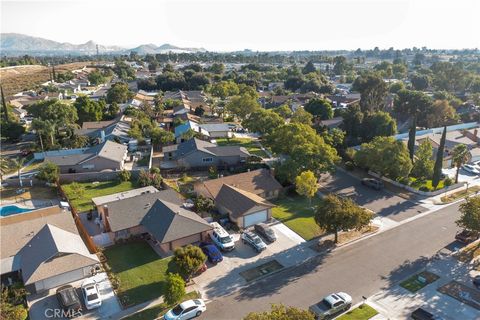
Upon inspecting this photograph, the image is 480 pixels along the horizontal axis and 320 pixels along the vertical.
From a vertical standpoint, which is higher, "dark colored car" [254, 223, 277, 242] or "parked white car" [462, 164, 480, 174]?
"parked white car" [462, 164, 480, 174]

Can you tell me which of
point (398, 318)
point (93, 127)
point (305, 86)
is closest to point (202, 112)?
point (93, 127)

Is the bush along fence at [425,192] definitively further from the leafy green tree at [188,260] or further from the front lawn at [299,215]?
the leafy green tree at [188,260]

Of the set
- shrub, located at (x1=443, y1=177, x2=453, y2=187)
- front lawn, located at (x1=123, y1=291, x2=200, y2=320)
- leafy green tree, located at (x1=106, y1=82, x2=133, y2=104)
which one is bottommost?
front lawn, located at (x1=123, y1=291, x2=200, y2=320)

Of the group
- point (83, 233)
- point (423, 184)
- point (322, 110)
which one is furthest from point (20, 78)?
point (423, 184)

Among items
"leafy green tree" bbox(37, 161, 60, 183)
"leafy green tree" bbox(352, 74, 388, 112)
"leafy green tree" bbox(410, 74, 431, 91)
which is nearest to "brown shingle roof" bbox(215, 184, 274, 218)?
"leafy green tree" bbox(37, 161, 60, 183)

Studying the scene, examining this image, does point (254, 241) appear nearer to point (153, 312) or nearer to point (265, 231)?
point (265, 231)

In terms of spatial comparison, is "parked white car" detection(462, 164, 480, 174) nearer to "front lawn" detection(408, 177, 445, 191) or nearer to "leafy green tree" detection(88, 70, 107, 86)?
"front lawn" detection(408, 177, 445, 191)

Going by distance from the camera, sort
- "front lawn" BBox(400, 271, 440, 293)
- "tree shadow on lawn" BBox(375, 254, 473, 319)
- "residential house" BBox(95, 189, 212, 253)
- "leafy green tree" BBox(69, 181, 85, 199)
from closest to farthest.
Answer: "tree shadow on lawn" BBox(375, 254, 473, 319)
"front lawn" BBox(400, 271, 440, 293)
"residential house" BBox(95, 189, 212, 253)
"leafy green tree" BBox(69, 181, 85, 199)
